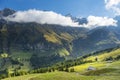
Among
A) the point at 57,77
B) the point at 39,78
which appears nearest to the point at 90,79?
the point at 57,77

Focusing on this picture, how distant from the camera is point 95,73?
17950 centimetres

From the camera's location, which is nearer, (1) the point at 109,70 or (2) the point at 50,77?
(2) the point at 50,77

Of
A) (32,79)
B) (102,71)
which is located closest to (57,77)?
(32,79)

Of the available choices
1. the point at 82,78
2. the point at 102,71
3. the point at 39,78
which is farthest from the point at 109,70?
the point at 39,78

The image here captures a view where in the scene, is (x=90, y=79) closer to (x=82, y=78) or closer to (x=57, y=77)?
(x=82, y=78)

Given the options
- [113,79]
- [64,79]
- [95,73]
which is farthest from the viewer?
[95,73]

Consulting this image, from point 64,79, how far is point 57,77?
6.94 metres

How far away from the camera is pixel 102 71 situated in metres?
181

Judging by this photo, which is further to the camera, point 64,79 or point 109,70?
point 109,70

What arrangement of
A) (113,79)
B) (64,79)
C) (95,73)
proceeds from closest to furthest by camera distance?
(113,79)
(64,79)
(95,73)

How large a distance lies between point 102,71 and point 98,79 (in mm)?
38164

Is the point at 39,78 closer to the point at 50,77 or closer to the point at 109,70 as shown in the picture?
the point at 50,77

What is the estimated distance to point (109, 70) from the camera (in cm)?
18225

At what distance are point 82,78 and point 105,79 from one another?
1604 cm
